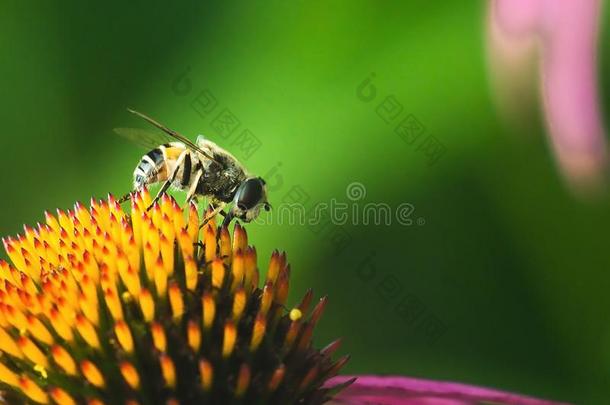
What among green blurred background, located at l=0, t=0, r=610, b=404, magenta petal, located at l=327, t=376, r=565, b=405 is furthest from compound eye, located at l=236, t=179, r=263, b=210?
green blurred background, located at l=0, t=0, r=610, b=404

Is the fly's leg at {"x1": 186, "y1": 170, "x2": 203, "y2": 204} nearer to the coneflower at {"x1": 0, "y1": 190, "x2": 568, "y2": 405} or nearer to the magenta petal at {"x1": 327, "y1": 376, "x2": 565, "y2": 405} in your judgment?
the coneflower at {"x1": 0, "y1": 190, "x2": 568, "y2": 405}

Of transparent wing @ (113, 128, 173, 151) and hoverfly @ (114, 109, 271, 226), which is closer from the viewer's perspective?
hoverfly @ (114, 109, 271, 226)

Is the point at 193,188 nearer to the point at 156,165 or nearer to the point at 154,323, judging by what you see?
the point at 156,165

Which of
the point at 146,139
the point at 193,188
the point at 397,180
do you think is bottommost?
the point at 397,180

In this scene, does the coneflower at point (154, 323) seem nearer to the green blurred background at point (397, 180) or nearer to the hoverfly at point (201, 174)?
the hoverfly at point (201, 174)

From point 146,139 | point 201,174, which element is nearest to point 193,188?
point 201,174

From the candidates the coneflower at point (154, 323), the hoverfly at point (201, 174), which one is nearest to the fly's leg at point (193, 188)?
the hoverfly at point (201, 174)
